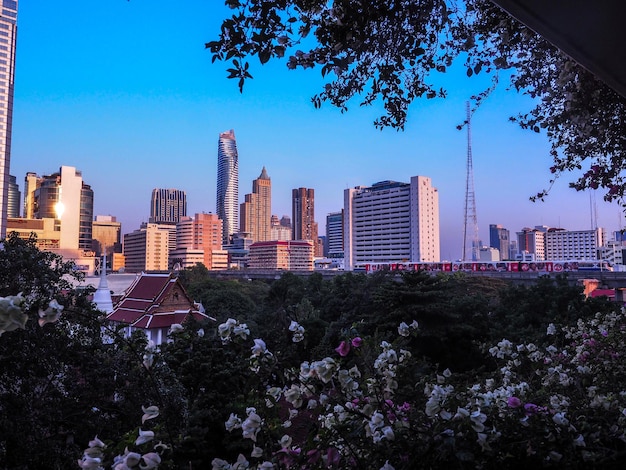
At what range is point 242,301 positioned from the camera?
19719 mm

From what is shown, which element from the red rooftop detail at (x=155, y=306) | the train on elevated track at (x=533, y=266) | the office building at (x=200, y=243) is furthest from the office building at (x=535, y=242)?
the red rooftop detail at (x=155, y=306)

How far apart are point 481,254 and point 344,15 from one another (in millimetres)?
52255

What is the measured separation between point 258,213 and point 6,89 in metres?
82.2

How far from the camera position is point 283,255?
209 ft

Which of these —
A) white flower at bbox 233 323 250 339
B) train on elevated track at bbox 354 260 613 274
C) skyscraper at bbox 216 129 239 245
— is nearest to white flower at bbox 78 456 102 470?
white flower at bbox 233 323 250 339

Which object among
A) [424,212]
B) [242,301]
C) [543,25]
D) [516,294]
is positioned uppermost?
[424,212]

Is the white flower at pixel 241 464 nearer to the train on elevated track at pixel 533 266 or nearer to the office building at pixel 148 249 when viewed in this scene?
the train on elevated track at pixel 533 266

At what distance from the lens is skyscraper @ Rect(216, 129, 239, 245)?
120875 mm

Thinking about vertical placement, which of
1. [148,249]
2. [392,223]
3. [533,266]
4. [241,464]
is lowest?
[241,464]

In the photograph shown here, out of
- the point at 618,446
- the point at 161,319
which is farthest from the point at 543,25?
the point at 161,319

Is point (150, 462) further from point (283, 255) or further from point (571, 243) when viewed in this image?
point (571, 243)

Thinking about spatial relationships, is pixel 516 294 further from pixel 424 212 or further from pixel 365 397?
pixel 424 212

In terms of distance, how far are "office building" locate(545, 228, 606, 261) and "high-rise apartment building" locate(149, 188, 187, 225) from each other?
8616 cm

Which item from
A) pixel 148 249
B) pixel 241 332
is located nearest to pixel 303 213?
pixel 148 249
